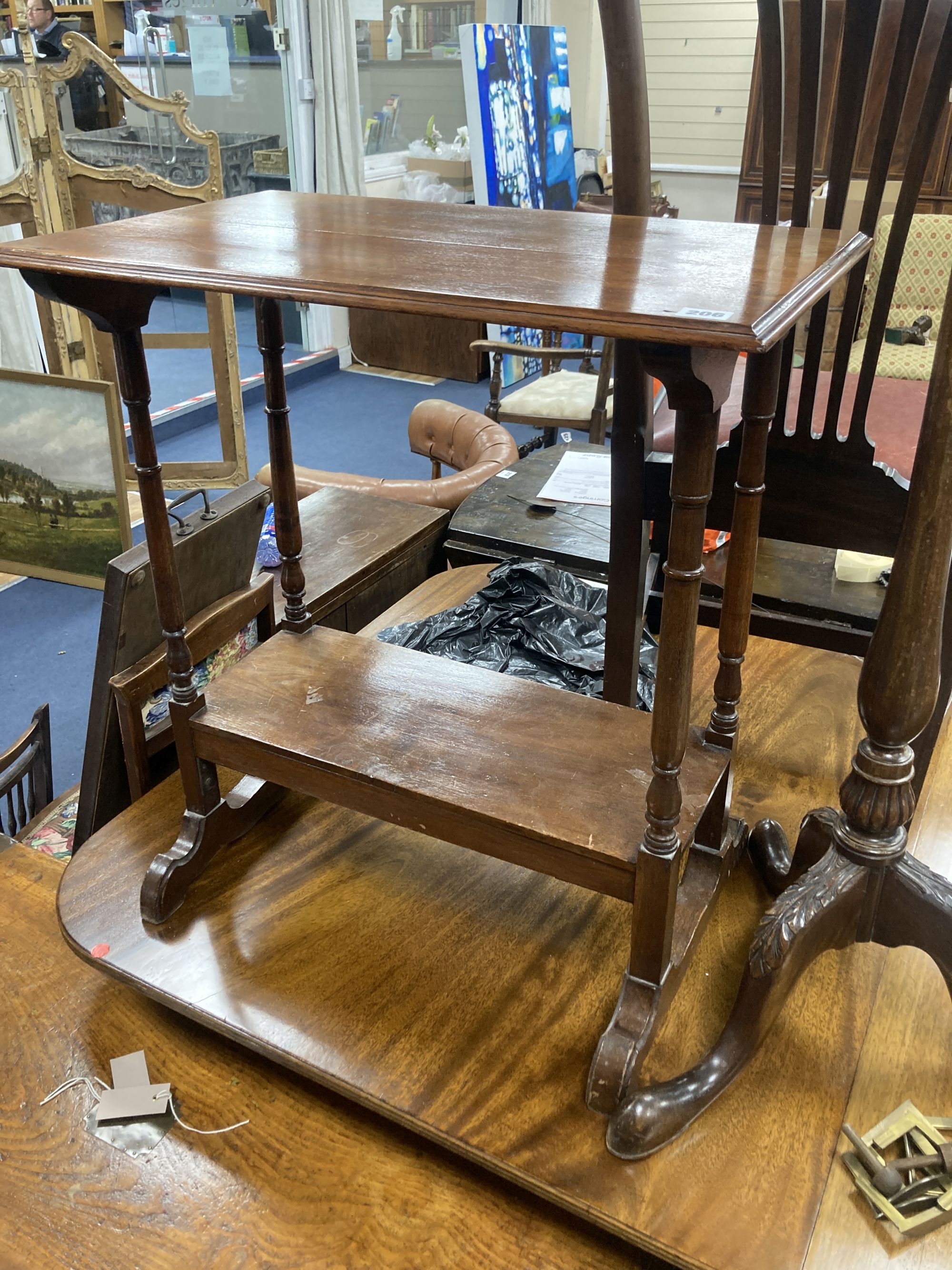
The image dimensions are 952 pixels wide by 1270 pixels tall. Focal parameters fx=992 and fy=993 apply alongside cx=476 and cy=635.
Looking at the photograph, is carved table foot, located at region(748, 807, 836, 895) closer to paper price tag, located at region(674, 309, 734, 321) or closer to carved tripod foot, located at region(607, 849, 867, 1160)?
carved tripod foot, located at region(607, 849, 867, 1160)

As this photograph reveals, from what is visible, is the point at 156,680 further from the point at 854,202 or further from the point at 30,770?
the point at 854,202

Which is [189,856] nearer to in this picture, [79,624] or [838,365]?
[838,365]

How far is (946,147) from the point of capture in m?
5.91

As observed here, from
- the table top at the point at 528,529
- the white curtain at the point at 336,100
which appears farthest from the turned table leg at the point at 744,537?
the white curtain at the point at 336,100

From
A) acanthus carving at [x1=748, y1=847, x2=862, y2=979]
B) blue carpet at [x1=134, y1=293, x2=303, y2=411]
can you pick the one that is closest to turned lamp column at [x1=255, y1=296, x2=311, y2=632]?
acanthus carving at [x1=748, y1=847, x2=862, y2=979]

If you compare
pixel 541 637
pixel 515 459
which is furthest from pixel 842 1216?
pixel 515 459

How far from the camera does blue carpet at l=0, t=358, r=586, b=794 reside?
282 cm

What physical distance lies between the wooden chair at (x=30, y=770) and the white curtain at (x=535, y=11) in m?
6.38

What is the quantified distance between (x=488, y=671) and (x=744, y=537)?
1.32 feet

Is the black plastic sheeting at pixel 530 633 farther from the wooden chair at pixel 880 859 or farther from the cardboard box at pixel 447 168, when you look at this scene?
the cardboard box at pixel 447 168

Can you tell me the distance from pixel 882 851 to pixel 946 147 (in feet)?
20.3

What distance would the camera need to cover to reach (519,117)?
5.04 m

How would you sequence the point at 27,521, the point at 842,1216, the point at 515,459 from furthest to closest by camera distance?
1. the point at 27,521
2. the point at 515,459
3. the point at 842,1216

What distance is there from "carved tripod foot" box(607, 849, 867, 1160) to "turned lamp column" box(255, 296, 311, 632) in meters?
0.82
